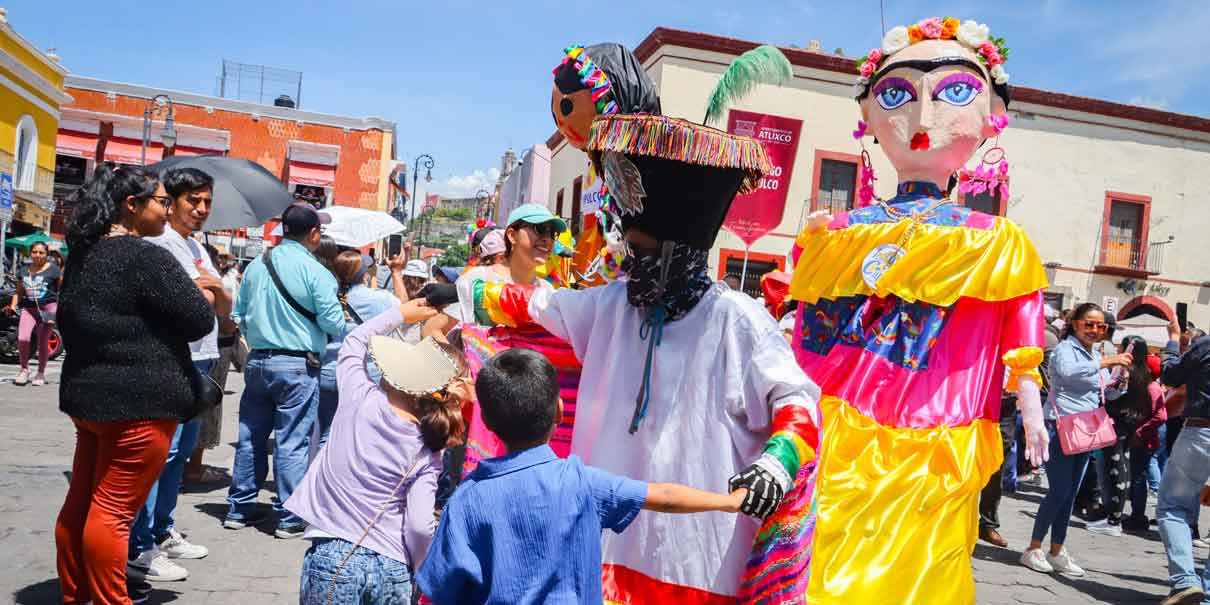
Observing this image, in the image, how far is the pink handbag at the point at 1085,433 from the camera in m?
5.82

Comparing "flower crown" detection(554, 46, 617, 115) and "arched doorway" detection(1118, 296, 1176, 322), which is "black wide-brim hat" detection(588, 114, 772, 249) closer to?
"flower crown" detection(554, 46, 617, 115)

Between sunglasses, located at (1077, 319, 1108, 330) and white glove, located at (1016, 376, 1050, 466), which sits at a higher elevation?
sunglasses, located at (1077, 319, 1108, 330)

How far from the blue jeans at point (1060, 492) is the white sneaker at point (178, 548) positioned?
5343mm

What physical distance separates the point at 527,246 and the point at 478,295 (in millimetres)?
1053

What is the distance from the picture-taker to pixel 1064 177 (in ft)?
72.5

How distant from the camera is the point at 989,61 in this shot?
4082 millimetres

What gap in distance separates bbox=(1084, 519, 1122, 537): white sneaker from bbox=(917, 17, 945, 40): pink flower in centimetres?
585

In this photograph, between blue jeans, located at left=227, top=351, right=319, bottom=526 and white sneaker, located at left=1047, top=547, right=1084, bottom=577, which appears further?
white sneaker, located at left=1047, top=547, right=1084, bottom=577

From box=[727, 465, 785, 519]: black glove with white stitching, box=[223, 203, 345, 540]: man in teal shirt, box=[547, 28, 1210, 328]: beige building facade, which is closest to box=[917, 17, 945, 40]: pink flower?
box=[727, 465, 785, 519]: black glove with white stitching

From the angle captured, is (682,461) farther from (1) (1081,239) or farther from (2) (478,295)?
(1) (1081,239)

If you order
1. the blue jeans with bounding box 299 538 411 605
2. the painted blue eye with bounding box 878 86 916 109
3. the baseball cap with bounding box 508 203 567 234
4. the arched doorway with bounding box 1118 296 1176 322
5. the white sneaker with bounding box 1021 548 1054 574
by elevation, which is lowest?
the white sneaker with bounding box 1021 548 1054 574

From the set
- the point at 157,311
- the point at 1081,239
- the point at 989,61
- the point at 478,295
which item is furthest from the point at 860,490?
the point at 1081,239

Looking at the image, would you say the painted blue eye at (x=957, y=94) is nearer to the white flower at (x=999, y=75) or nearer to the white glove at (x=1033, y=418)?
the white flower at (x=999, y=75)

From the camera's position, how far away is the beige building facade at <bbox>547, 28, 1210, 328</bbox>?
20469 mm
